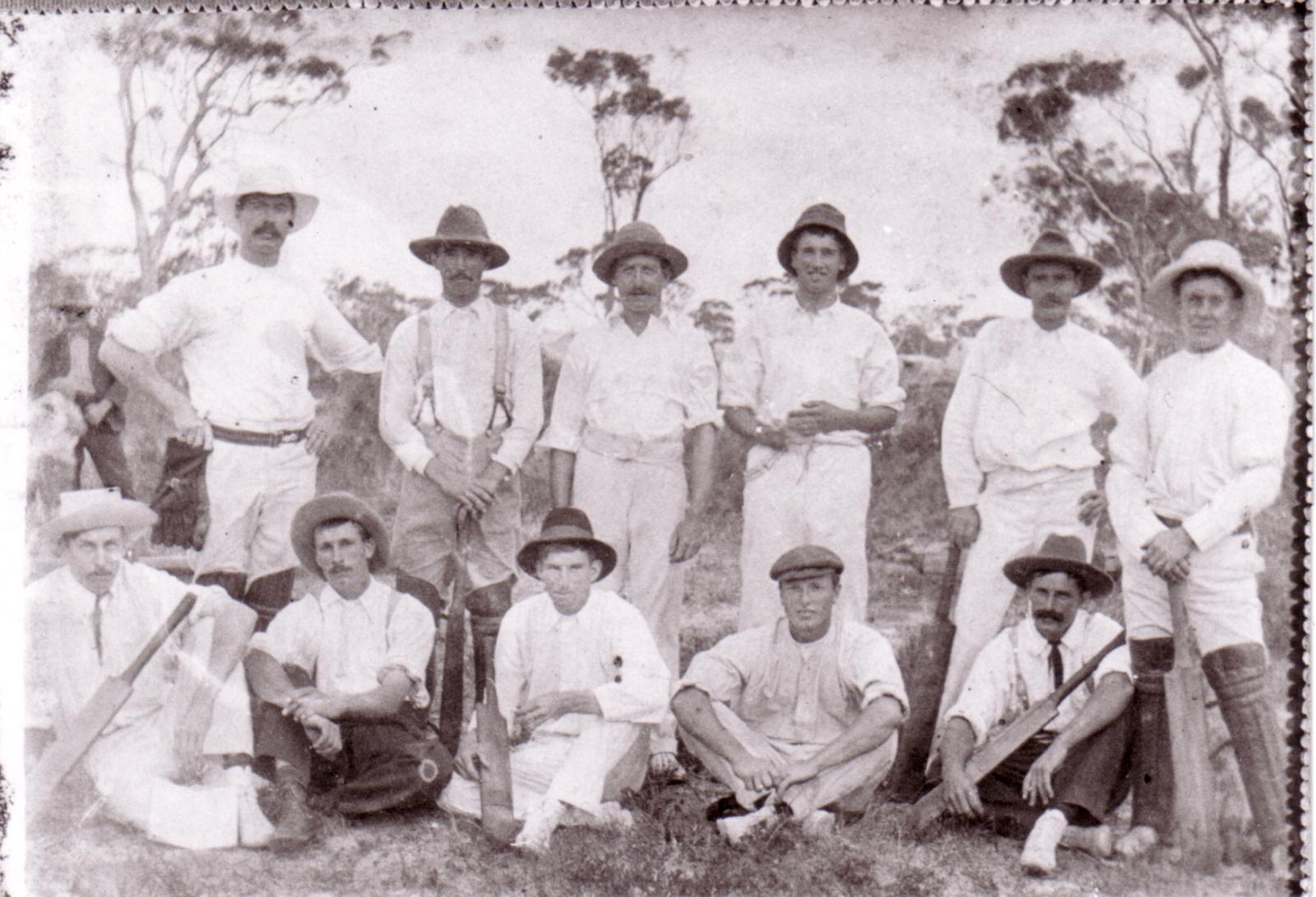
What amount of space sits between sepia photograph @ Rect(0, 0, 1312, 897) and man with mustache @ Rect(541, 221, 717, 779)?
0.02 metres

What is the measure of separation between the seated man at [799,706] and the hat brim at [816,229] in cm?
110

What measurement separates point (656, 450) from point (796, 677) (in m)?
0.97

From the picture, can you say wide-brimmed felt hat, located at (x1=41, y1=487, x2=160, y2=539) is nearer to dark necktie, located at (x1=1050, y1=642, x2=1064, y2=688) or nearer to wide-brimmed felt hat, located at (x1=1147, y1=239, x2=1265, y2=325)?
dark necktie, located at (x1=1050, y1=642, x2=1064, y2=688)

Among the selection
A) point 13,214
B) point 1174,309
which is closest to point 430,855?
point 13,214

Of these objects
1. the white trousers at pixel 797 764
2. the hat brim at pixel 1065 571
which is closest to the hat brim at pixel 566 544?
the white trousers at pixel 797 764

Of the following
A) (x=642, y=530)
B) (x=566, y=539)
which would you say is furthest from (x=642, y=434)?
(x=566, y=539)

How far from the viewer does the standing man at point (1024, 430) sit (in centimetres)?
471

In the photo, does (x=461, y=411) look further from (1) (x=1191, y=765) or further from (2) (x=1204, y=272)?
(1) (x=1191, y=765)

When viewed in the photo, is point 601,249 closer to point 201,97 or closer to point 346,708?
point 201,97

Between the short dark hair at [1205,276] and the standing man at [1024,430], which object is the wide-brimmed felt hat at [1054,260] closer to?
the standing man at [1024,430]

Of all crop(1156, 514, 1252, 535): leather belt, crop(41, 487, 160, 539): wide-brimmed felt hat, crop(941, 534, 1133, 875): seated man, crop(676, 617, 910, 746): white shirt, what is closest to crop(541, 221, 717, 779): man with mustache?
crop(676, 617, 910, 746): white shirt

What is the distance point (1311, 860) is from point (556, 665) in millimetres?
2609

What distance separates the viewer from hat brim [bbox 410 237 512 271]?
4945 mm

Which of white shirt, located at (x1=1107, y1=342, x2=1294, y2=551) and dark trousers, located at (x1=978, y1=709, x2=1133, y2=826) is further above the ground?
white shirt, located at (x1=1107, y1=342, x2=1294, y2=551)
